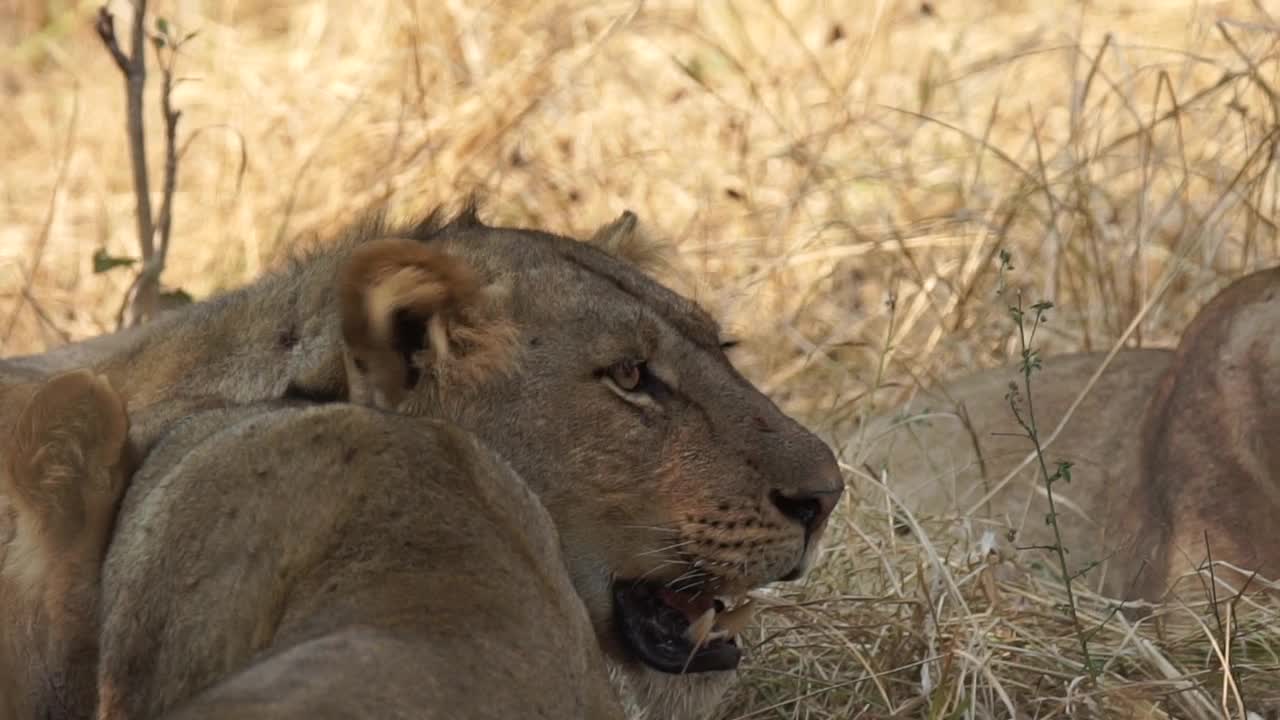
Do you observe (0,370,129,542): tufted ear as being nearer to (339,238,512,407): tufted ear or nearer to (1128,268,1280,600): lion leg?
(339,238,512,407): tufted ear

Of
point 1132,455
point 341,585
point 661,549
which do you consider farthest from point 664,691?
point 1132,455

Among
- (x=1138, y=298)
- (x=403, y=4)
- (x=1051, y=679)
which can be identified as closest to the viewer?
(x=1051, y=679)

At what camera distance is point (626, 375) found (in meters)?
2.86

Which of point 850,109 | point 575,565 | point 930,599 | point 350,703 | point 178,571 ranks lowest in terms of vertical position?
point 850,109

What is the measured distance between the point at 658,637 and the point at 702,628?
0.21 ft

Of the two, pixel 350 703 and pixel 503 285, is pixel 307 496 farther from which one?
pixel 503 285

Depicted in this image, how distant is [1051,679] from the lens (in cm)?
326

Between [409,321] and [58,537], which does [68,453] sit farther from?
[409,321]

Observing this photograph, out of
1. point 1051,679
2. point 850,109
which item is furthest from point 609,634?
point 850,109

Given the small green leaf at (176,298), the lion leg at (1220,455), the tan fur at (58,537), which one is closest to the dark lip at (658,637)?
the tan fur at (58,537)

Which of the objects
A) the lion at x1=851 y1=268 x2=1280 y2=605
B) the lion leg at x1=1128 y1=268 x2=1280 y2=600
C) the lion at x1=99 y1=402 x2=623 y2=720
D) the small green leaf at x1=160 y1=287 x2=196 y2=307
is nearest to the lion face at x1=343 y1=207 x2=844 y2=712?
the lion at x1=99 y1=402 x2=623 y2=720

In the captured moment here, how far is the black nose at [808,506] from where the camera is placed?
111 inches

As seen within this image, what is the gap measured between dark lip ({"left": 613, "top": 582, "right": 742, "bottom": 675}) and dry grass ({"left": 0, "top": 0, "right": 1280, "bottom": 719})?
0.76m

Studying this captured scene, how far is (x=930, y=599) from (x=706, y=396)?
0.65 m
